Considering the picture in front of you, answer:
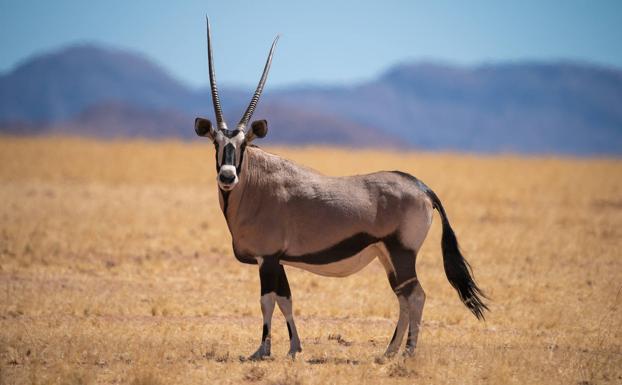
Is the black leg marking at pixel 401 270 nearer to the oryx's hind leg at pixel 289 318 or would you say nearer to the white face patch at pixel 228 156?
the oryx's hind leg at pixel 289 318

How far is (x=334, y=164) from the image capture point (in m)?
40.2

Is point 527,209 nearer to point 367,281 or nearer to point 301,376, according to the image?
point 367,281

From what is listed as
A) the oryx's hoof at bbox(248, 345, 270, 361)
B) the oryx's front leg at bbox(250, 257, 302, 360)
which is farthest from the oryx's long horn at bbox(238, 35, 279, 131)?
the oryx's hoof at bbox(248, 345, 270, 361)

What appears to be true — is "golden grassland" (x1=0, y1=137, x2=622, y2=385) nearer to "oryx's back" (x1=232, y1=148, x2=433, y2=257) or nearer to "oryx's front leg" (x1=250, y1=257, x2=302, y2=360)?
"oryx's front leg" (x1=250, y1=257, x2=302, y2=360)

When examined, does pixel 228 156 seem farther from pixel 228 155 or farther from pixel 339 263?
pixel 339 263

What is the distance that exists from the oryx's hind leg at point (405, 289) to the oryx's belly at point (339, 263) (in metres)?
0.18

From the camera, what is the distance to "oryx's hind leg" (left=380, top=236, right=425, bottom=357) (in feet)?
27.1

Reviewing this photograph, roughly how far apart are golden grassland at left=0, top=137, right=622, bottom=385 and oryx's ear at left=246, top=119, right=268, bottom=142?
2341 mm

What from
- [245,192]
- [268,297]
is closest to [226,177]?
[245,192]

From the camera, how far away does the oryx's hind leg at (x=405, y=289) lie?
8.26 metres

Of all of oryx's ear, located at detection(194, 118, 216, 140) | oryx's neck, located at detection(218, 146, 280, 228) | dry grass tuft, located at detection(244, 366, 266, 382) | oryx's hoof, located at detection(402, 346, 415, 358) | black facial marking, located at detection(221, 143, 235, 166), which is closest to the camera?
dry grass tuft, located at detection(244, 366, 266, 382)

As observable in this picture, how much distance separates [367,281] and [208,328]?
4.12 metres

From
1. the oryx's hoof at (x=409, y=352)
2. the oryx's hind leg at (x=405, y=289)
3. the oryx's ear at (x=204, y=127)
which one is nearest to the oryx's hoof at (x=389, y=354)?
the oryx's hind leg at (x=405, y=289)

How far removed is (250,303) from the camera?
11398 mm
